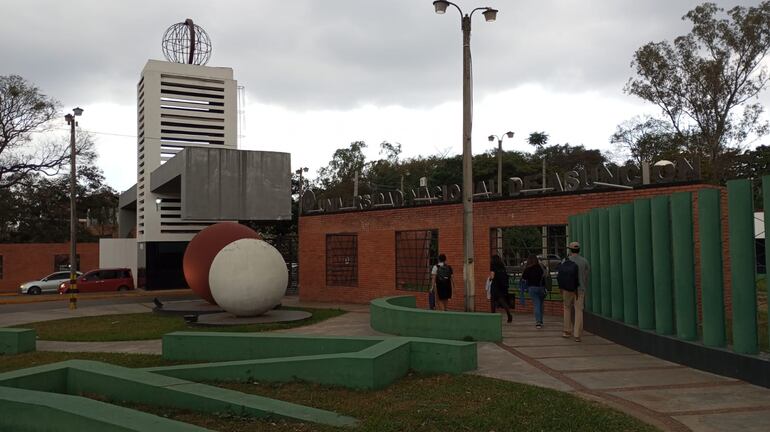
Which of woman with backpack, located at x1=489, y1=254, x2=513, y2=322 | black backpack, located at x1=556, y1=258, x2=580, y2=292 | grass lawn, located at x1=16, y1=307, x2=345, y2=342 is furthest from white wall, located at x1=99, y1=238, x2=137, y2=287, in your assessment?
black backpack, located at x1=556, y1=258, x2=580, y2=292

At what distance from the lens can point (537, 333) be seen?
12625 mm

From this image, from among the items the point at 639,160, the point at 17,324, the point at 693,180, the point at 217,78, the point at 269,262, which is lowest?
the point at 17,324

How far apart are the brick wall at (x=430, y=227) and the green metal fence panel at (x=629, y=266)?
3449mm

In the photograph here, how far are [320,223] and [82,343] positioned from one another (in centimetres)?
1192

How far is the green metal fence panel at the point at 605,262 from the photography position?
1188 cm

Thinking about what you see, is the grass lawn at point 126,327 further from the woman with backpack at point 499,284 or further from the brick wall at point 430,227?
the woman with backpack at point 499,284

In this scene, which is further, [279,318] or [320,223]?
[320,223]

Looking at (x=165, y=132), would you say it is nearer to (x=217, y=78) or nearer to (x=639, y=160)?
(x=217, y=78)

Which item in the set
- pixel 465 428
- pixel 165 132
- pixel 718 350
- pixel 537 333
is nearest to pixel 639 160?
pixel 165 132

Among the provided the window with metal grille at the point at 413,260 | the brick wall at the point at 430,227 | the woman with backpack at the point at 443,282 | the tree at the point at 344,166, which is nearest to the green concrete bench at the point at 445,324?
the woman with backpack at the point at 443,282

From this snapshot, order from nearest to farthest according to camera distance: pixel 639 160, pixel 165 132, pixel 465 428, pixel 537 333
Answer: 1. pixel 465 428
2. pixel 537 333
3. pixel 165 132
4. pixel 639 160

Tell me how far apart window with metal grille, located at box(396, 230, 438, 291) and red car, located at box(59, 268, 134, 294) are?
66.1 feet

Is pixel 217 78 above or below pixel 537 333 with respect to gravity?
above

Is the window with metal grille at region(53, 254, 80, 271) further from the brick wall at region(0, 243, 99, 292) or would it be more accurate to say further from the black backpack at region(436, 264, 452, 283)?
the black backpack at region(436, 264, 452, 283)
